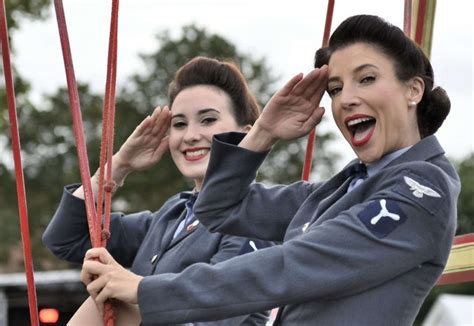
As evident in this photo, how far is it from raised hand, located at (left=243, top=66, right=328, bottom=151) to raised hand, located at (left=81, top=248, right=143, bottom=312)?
1.68ft

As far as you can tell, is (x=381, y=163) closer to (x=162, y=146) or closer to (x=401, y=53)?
(x=401, y=53)

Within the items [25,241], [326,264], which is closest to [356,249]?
[326,264]

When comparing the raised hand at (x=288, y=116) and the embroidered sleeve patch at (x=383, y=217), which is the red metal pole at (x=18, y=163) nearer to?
the raised hand at (x=288, y=116)

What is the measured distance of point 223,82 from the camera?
13.8 feet

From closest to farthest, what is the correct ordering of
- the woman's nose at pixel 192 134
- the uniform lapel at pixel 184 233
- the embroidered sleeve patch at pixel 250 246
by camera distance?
the embroidered sleeve patch at pixel 250 246 → the uniform lapel at pixel 184 233 → the woman's nose at pixel 192 134

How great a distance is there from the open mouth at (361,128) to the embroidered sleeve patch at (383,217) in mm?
225

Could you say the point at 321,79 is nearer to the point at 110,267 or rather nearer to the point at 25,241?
the point at 110,267

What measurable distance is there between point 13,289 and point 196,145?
9.89m

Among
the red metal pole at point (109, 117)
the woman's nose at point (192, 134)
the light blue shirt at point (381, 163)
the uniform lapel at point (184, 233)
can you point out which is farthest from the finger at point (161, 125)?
the light blue shirt at point (381, 163)

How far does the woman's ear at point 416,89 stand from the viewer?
9.95 ft

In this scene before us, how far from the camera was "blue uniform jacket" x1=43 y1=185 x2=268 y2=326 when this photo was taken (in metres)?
3.82

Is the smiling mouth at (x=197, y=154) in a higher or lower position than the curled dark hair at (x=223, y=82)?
lower

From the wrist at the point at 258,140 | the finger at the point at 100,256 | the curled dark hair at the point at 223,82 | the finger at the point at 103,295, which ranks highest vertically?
the curled dark hair at the point at 223,82

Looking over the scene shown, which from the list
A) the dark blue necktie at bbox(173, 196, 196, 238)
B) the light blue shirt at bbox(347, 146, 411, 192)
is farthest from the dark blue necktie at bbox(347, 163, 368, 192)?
the dark blue necktie at bbox(173, 196, 196, 238)
